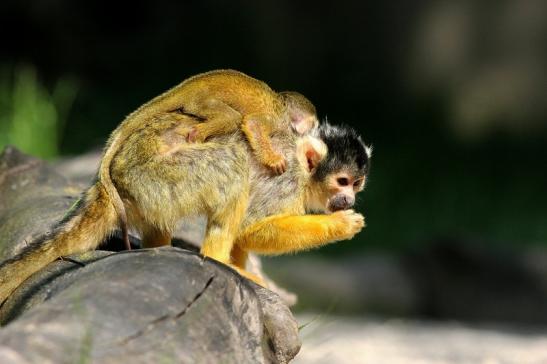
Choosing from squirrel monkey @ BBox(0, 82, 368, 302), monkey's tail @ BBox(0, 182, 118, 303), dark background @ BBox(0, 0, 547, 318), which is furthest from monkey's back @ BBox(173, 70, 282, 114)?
dark background @ BBox(0, 0, 547, 318)

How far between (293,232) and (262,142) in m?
0.38

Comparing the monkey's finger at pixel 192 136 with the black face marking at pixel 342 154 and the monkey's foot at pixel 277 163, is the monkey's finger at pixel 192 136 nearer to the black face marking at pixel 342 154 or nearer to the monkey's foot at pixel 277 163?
the monkey's foot at pixel 277 163

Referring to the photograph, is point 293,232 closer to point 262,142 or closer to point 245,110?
point 262,142

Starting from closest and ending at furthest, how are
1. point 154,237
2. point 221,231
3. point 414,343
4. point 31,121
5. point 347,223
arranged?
1. point 221,231
2. point 154,237
3. point 347,223
4. point 414,343
5. point 31,121

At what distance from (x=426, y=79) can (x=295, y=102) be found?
6.45 meters

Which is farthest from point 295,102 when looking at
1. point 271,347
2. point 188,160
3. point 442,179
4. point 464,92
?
point 464,92

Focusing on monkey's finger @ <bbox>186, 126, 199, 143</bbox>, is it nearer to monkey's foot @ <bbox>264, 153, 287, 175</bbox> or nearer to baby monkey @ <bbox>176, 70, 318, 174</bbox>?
baby monkey @ <bbox>176, 70, 318, 174</bbox>

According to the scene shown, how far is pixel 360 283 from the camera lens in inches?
324

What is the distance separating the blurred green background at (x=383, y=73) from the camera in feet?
31.6

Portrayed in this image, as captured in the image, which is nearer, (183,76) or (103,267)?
(103,267)

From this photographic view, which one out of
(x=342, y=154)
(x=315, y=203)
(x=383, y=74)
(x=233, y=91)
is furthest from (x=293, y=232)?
(x=383, y=74)

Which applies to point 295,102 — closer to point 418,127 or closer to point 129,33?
point 418,127

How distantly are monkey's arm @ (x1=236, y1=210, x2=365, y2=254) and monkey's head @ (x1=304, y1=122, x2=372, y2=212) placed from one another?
21cm

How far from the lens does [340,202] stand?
4168 millimetres
